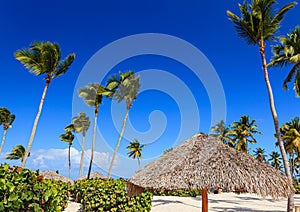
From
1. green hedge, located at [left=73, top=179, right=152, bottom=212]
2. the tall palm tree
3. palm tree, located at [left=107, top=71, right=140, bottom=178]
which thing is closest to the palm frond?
palm tree, located at [left=107, top=71, right=140, bottom=178]

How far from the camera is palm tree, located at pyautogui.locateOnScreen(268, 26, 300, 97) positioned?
43.7 ft

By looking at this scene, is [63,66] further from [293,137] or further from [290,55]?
[293,137]

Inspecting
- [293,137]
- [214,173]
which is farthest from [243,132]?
[214,173]

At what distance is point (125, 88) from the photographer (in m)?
22.1

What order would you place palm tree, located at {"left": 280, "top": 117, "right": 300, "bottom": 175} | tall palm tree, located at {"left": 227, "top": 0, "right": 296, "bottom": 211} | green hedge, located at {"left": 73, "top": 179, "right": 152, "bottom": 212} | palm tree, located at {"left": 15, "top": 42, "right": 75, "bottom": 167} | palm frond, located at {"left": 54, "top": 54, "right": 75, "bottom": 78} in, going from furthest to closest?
palm tree, located at {"left": 280, "top": 117, "right": 300, "bottom": 175}
palm frond, located at {"left": 54, "top": 54, "right": 75, "bottom": 78}
palm tree, located at {"left": 15, "top": 42, "right": 75, "bottom": 167}
tall palm tree, located at {"left": 227, "top": 0, "right": 296, "bottom": 211}
green hedge, located at {"left": 73, "top": 179, "right": 152, "bottom": 212}

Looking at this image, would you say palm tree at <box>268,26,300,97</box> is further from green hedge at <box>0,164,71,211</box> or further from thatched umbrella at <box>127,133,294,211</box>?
green hedge at <box>0,164,71,211</box>

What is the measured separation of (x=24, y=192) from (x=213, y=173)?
3.87 metres

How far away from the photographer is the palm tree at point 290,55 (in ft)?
43.7

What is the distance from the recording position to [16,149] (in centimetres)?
4147

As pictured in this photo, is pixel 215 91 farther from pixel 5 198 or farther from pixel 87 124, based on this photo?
pixel 87 124

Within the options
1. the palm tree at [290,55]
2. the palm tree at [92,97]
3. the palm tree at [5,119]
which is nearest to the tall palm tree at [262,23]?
the palm tree at [290,55]

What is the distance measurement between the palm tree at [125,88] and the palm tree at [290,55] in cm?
1151

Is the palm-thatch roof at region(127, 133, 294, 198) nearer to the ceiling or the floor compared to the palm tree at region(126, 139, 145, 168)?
nearer to the floor

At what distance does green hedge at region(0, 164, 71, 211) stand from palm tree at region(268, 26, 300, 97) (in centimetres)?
1284
